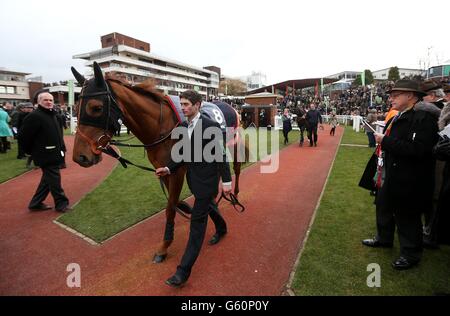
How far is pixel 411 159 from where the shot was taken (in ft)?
9.49

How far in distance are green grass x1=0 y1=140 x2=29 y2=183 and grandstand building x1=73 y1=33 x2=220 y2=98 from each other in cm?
4046

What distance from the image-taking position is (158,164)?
11.8ft

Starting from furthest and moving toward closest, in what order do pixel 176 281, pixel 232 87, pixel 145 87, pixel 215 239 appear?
pixel 232 87, pixel 215 239, pixel 145 87, pixel 176 281

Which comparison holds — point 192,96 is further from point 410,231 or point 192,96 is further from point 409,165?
point 410,231

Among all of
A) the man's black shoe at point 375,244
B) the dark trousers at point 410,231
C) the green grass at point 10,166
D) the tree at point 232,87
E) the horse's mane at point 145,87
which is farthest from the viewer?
the tree at point 232,87

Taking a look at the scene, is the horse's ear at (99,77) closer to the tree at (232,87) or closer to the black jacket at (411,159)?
the black jacket at (411,159)

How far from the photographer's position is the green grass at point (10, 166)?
7996mm

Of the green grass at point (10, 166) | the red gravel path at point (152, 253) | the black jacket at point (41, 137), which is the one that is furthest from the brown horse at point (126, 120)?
the green grass at point (10, 166)

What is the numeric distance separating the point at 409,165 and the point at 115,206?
4.98 meters

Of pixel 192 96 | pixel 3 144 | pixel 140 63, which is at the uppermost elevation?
pixel 140 63

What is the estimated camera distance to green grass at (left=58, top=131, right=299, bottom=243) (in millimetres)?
4453

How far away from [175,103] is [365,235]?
3.44 metres

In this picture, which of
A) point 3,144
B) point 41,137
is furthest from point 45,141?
point 3,144
